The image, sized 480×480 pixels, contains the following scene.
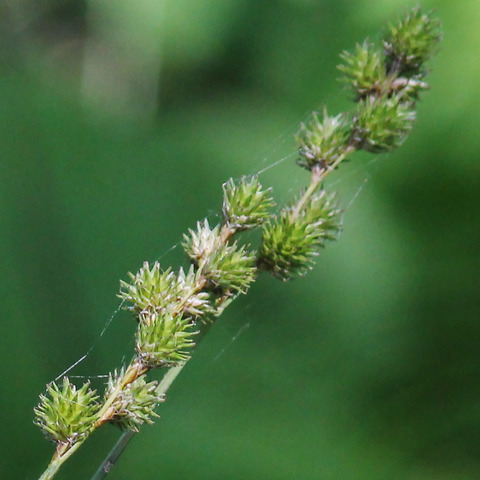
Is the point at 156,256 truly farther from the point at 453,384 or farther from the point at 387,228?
the point at 453,384

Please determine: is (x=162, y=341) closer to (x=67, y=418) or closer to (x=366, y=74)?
(x=67, y=418)

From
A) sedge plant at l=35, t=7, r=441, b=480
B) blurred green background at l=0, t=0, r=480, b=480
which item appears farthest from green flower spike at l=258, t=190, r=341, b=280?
blurred green background at l=0, t=0, r=480, b=480

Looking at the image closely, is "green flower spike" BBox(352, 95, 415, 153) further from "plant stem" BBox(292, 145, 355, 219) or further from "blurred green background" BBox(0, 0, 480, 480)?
"blurred green background" BBox(0, 0, 480, 480)

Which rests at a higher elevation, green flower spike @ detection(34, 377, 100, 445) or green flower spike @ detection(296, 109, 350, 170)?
green flower spike @ detection(296, 109, 350, 170)

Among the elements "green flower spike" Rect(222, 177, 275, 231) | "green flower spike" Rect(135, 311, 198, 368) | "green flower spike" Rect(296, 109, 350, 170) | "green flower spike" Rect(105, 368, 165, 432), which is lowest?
"green flower spike" Rect(105, 368, 165, 432)

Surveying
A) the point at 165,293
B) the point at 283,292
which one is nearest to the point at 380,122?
the point at 165,293

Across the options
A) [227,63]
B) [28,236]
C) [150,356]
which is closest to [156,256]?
[28,236]

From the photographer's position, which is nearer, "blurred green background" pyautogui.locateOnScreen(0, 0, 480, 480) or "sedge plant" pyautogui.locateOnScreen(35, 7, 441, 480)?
"sedge plant" pyautogui.locateOnScreen(35, 7, 441, 480)
